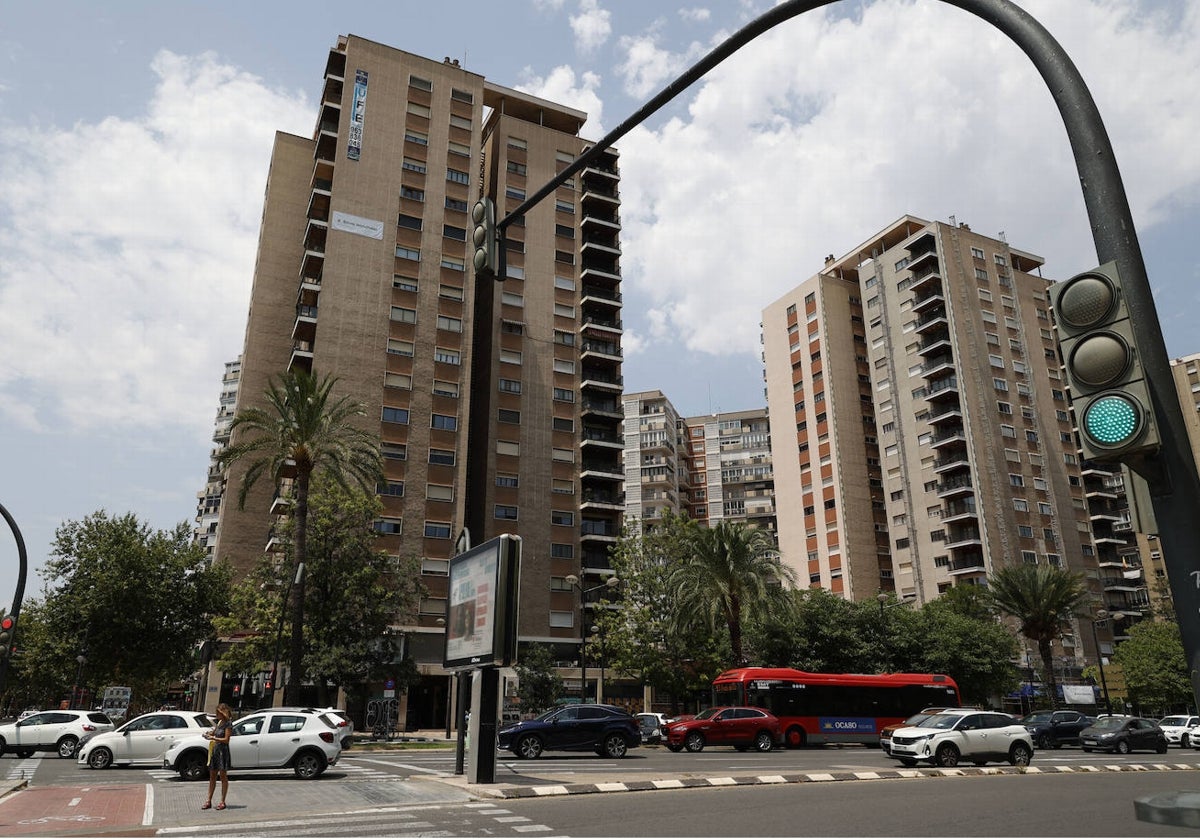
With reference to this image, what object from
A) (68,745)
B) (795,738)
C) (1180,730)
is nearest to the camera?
Result: (68,745)

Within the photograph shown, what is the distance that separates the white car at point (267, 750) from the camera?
61.9 feet

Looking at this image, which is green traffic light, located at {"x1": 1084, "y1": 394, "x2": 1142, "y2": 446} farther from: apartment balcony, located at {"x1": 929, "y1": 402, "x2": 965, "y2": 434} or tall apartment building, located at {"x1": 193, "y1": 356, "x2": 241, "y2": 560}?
tall apartment building, located at {"x1": 193, "y1": 356, "x2": 241, "y2": 560}

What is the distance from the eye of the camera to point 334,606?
134 ft

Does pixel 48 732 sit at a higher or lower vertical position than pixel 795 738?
higher

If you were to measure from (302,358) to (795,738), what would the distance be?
39451 mm

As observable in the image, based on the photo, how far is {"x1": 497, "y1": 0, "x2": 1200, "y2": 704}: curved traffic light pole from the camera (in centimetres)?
288

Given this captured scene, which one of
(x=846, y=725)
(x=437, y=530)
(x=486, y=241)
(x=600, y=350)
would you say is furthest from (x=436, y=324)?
(x=486, y=241)

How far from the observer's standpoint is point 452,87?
214 feet

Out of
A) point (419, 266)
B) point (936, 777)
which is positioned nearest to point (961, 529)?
point (419, 266)

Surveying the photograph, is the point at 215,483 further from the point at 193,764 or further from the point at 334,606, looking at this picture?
the point at 193,764

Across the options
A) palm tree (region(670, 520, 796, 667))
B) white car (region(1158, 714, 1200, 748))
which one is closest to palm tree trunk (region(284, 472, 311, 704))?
palm tree (region(670, 520, 796, 667))

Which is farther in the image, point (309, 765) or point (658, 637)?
point (658, 637)

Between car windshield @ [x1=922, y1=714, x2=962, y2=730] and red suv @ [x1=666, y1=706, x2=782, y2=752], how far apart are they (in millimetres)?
9150

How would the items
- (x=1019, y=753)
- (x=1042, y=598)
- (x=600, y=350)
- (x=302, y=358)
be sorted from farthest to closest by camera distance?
(x=600, y=350) → (x=302, y=358) → (x=1042, y=598) → (x=1019, y=753)
